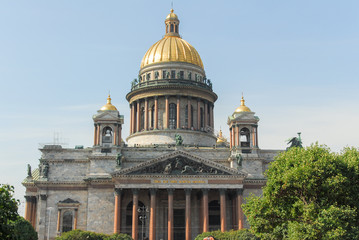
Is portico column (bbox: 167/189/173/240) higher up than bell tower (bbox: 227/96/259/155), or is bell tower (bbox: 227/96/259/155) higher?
bell tower (bbox: 227/96/259/155)

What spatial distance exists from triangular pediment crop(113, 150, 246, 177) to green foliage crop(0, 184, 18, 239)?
39.4m

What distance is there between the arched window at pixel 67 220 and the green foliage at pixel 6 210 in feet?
143

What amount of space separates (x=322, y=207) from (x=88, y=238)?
27846 mm

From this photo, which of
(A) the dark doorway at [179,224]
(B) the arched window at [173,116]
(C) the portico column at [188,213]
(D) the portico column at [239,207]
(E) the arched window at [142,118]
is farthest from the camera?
(E) the arched window at [142,118]

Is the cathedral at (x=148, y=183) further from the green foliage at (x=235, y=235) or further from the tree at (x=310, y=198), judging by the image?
the tree at (x=310, y=198)

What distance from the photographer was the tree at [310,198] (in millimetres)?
40094

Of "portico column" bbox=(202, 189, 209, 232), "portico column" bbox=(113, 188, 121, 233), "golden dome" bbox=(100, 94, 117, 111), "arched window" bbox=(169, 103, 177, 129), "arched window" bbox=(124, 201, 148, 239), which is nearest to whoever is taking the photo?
"portico column" bbox=(113, 188, 121, 233)

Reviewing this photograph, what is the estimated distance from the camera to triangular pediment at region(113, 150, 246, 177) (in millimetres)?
66375

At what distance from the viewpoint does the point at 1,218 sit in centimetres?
2502

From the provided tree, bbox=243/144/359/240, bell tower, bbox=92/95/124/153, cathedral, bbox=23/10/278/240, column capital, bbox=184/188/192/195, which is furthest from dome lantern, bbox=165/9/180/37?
tree, bbox=243/144/359/240

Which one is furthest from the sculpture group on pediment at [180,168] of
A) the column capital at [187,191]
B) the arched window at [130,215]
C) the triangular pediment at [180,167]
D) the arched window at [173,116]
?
the arched window at [173,116]

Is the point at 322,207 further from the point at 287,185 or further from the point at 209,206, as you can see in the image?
the point at 209,206

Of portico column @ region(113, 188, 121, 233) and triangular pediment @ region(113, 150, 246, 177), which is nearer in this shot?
portico column @ region(113, 188, 121, 233)

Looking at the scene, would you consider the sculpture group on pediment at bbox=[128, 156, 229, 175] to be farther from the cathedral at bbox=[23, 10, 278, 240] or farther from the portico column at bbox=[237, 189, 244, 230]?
the portico column at bbox=[237, 189, 244, 230]
